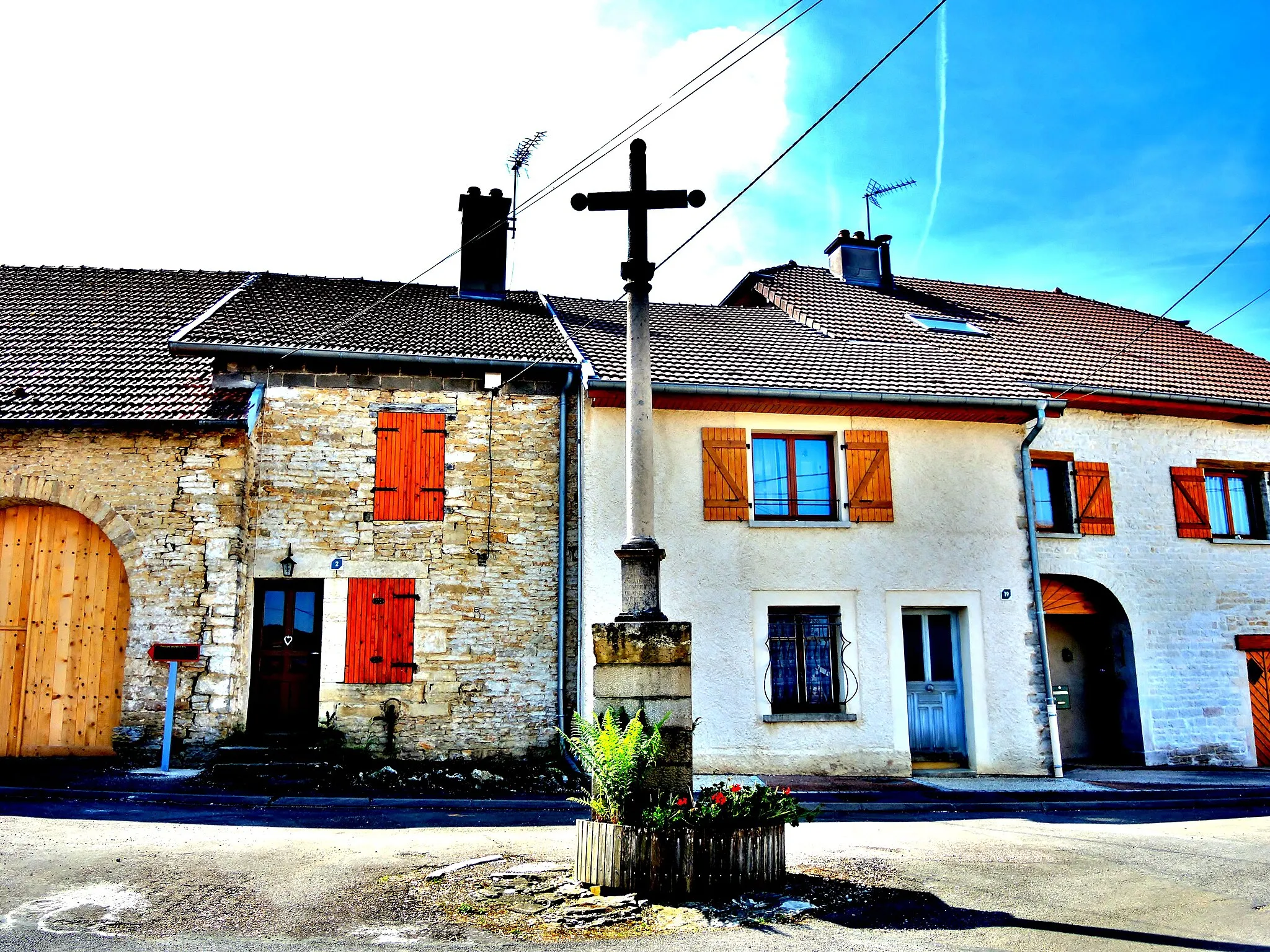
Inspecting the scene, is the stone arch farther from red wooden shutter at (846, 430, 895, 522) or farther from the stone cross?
red wooden shutter at (846, 430, 895, 522)

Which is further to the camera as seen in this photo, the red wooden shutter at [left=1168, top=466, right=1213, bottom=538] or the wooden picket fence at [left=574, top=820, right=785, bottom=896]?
the red wooden shutter at [left=1168, top=466, right=1213, bottom=538]

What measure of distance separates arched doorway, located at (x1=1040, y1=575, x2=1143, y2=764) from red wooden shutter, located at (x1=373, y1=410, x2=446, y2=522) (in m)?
8.28

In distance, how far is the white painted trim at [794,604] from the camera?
11422mm

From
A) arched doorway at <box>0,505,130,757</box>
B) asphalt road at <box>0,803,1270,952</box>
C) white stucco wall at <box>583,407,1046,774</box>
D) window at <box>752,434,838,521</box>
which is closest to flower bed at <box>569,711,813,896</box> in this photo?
asphalt road at <box>0,803,1270,952</box>

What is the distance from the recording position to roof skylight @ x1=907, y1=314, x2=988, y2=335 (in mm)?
15508

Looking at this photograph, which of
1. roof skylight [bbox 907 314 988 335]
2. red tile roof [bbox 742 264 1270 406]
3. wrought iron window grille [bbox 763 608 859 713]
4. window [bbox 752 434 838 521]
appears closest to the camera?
wrought iron window grille [bbox 763 608 859 713]

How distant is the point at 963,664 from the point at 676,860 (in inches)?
304

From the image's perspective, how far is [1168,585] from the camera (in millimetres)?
13281

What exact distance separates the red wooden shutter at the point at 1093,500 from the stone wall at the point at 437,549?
742 centimetres

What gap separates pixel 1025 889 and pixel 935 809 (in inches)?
153

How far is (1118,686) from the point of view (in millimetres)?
13227

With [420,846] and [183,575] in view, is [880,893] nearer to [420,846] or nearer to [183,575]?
[420,846]

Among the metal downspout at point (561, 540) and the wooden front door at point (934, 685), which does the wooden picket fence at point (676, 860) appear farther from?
the wooden front door at point (934, 685)

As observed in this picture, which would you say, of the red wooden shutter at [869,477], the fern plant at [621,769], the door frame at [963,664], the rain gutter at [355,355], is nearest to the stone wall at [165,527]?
the rain gutter at [355,355]
